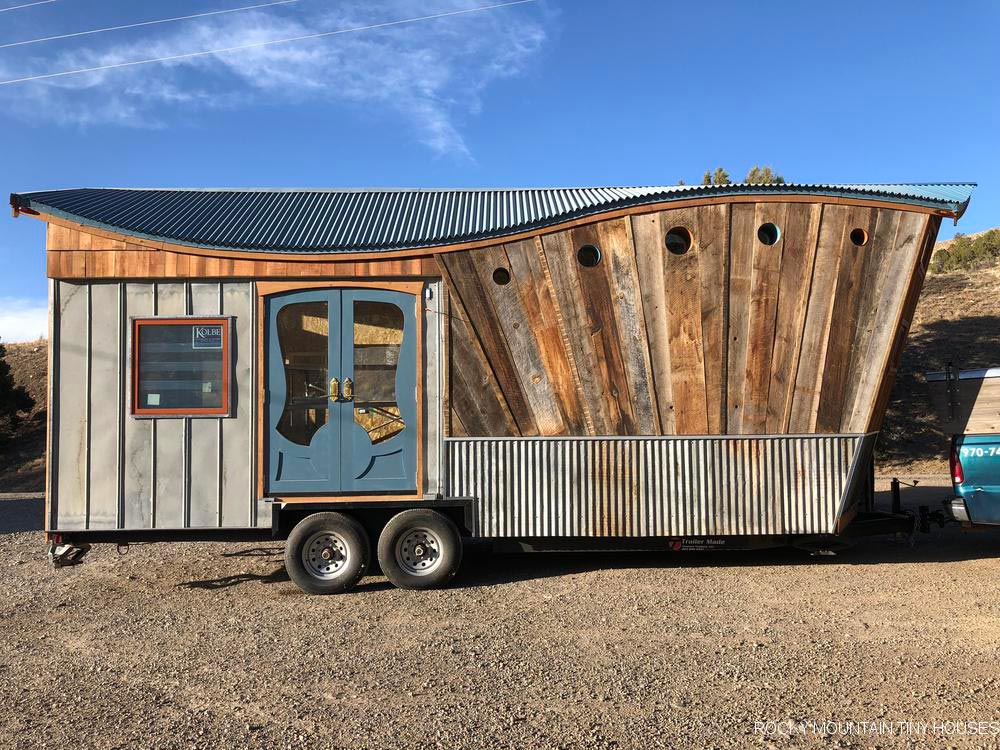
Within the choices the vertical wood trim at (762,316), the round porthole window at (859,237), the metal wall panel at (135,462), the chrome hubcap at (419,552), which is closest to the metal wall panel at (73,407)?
the metal wall panel at (135,462)

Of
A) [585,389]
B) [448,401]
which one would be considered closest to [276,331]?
[448,401]

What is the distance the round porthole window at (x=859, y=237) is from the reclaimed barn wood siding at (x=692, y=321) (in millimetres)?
27

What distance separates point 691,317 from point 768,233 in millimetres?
1234

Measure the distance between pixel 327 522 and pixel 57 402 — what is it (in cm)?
292

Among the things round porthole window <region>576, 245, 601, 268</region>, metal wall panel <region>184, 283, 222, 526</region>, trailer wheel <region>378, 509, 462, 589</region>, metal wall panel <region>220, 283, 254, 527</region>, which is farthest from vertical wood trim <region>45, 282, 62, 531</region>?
round porthole window <region>576, 245, 601, 268</region>

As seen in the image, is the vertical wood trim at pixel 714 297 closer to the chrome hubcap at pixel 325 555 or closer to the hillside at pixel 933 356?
the chrome hubcap at pixel 325 555

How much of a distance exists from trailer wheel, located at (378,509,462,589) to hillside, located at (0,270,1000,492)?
13.7 meters

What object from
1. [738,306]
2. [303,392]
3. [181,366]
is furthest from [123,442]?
[738,306]

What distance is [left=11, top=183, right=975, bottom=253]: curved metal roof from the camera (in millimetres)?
7273

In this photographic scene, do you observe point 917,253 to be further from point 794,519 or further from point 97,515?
point 97,515

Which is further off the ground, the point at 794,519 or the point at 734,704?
the point at 794,519

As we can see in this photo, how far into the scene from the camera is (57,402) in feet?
22.9

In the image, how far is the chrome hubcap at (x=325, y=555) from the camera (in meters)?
7.16

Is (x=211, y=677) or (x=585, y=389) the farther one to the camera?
(x=585, y=389)
